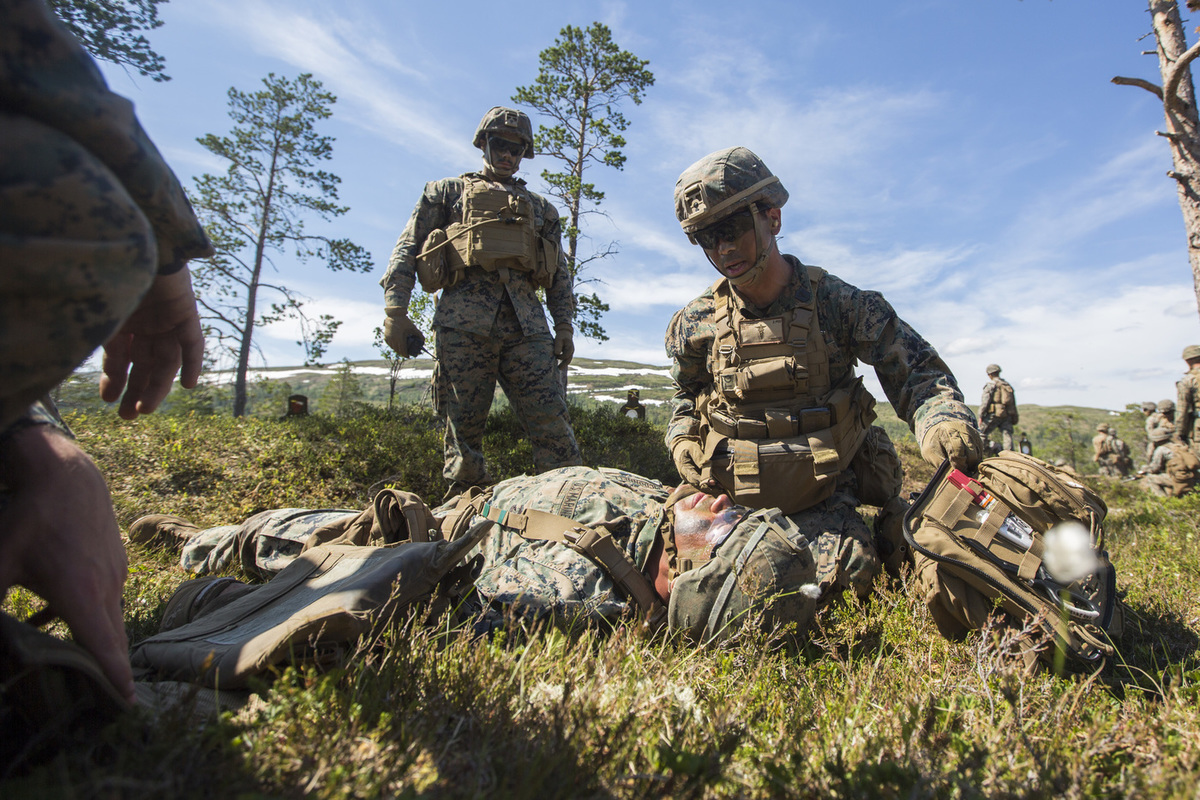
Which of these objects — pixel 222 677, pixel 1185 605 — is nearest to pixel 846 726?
pixel 222 677

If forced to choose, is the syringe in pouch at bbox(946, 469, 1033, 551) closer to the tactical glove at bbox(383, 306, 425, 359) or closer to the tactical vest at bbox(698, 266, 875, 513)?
the tactical vest at bbox(698, 266, 875, 513)

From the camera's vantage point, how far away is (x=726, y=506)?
2504 millimetres

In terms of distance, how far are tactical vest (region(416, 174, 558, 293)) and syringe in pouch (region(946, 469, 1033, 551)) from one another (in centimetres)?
344

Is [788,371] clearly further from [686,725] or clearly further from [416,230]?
[416,230]

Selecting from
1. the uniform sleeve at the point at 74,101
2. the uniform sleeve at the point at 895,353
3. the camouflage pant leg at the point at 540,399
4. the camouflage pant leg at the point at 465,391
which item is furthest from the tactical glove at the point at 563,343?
the uniform sleeve at the point at 74,101

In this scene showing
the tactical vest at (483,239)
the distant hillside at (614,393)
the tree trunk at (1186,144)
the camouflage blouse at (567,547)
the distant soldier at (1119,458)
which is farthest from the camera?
the distant hillside at (614,393)

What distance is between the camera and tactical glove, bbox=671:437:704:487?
3.46m

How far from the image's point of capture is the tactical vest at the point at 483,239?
4.78m

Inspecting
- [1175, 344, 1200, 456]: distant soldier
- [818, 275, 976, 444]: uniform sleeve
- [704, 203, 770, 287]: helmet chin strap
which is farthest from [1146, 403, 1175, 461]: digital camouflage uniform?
[704, 203, 770, 287]: helmet chin strap

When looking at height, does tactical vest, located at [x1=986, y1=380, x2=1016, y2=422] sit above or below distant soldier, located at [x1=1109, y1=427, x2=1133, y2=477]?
above

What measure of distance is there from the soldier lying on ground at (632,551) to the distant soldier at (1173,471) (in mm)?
12471

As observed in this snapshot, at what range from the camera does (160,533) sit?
3.63 meters

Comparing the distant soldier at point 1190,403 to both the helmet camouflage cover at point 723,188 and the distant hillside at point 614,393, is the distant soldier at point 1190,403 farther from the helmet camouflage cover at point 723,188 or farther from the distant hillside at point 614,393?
the distant hillside at point 614,393

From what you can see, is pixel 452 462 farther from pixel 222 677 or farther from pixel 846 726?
pixel 846 726
